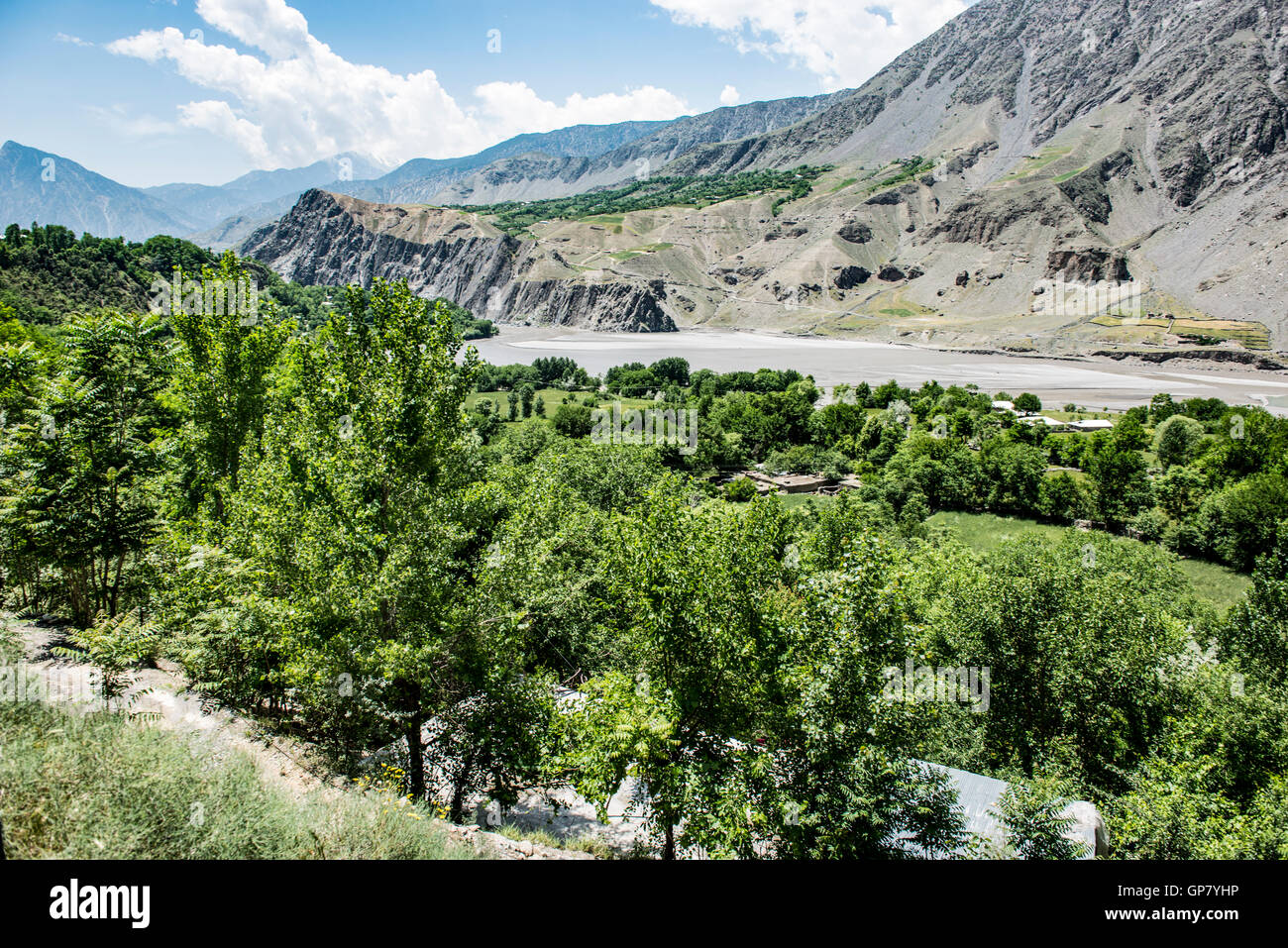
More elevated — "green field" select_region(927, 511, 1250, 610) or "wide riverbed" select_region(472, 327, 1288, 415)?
"wide riverbed" select_region(472, 327, 1288, 415)

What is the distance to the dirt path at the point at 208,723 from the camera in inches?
391

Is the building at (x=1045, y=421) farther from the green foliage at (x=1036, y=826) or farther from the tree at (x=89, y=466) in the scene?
the tree at (x=89, y=466)

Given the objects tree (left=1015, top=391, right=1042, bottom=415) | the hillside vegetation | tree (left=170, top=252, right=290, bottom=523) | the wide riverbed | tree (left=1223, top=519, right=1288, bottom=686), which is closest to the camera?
the hillside vegetation

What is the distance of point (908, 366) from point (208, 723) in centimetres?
14997

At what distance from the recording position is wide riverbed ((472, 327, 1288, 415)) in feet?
373

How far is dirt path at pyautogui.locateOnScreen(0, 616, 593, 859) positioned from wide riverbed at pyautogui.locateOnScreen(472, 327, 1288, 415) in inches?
4760

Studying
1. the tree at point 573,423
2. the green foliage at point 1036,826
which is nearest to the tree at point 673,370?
the tree at point 573,423

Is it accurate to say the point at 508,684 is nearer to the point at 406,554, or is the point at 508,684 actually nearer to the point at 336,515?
the point at 406,554

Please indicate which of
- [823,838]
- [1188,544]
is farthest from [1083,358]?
[823,838]

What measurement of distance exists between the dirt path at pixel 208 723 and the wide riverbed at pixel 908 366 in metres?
121

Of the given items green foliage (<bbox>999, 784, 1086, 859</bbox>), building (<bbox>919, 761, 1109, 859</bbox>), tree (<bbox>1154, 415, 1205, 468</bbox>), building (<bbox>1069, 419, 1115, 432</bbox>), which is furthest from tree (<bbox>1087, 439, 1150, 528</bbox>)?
green foliage (<bbox>999, 784, 1086, 859</bbox>)

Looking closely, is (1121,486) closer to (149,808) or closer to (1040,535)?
(1040,535)

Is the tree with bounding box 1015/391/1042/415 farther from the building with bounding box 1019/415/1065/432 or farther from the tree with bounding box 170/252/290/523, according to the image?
the tree with bounding box 170/252/290/523
